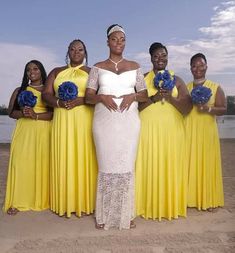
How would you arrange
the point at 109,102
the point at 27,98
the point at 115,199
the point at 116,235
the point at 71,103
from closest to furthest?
the point at 116,235, the point at 109,102, the point at 115,199, the point at 71,103, the point at 27,98

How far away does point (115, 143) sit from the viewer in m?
4.99

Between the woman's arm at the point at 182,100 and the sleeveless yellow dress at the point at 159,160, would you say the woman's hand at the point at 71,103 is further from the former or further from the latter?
the woman's arm at the point at 182,100

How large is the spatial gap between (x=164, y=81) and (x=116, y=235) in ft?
6.83

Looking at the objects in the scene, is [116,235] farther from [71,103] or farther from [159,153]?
[71,103]

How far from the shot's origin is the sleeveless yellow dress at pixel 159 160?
5.43 m

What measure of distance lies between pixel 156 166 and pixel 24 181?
2.09 meters

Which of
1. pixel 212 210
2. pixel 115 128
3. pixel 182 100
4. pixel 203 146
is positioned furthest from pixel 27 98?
pixel 212 210

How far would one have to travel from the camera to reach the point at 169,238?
4.72 metres

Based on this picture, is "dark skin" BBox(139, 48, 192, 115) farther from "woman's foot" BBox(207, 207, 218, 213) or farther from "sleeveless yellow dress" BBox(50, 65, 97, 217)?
"woman's foot" BBox(207, 207, 218, 213)

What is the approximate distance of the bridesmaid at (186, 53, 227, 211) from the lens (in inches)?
235

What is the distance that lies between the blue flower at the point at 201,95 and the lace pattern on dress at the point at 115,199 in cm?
149

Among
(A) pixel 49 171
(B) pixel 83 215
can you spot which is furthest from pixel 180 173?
(A) pixel 49 171

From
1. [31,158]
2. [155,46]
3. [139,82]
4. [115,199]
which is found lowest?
[115,199]

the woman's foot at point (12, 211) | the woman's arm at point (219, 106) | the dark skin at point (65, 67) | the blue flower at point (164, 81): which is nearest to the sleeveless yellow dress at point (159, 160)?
the blue flower at point (164, 81)
